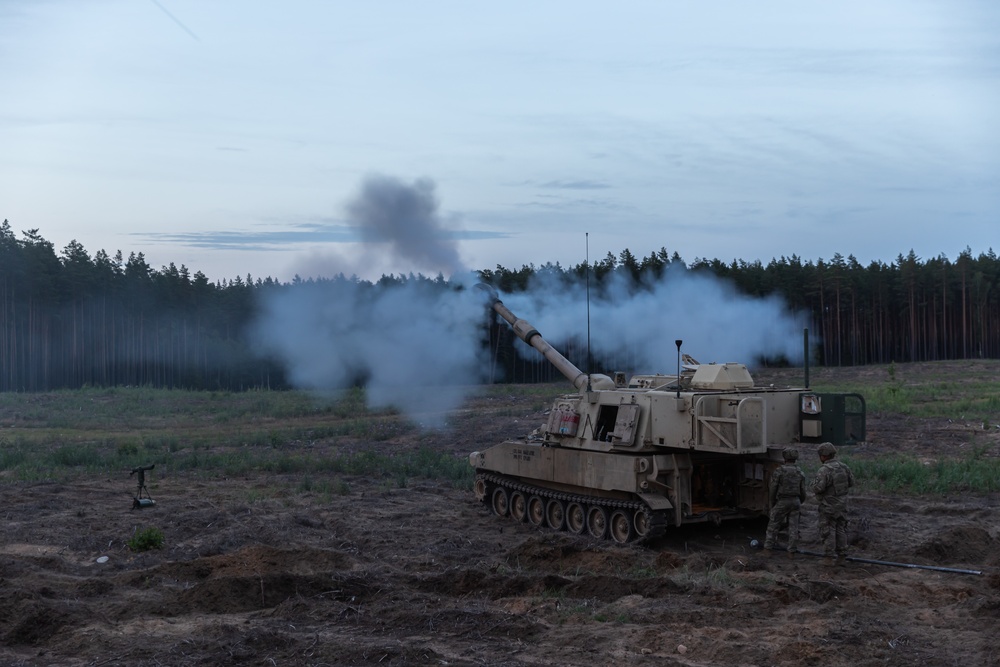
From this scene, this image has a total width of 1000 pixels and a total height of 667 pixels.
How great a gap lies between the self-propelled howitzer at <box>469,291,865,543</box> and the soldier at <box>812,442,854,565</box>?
100cm

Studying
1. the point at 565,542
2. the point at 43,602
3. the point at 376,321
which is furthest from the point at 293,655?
the point at 376,321

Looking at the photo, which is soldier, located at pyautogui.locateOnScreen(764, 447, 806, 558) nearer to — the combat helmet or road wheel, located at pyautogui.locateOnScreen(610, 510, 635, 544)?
the combat helmet

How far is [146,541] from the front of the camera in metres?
14.5

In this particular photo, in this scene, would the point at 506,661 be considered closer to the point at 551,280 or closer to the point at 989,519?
the point at 989,519

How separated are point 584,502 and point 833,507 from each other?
424 centimetres

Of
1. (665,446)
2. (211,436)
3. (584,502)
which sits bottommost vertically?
Answer: (211,436)

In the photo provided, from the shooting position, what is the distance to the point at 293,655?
8.73m

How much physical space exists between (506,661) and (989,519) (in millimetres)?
11292

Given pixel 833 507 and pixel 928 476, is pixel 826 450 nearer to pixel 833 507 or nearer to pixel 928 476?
pixel 833 507

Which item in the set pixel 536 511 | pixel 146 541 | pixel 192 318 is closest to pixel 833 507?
pixel 536 511

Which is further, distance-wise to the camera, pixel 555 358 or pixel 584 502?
pixel 555 358

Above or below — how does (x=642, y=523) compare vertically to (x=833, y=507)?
below

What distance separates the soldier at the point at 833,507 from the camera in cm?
1304

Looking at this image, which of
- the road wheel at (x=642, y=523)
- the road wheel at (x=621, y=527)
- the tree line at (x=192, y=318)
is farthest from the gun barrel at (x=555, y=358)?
the tree line at (x=192, y=318)
